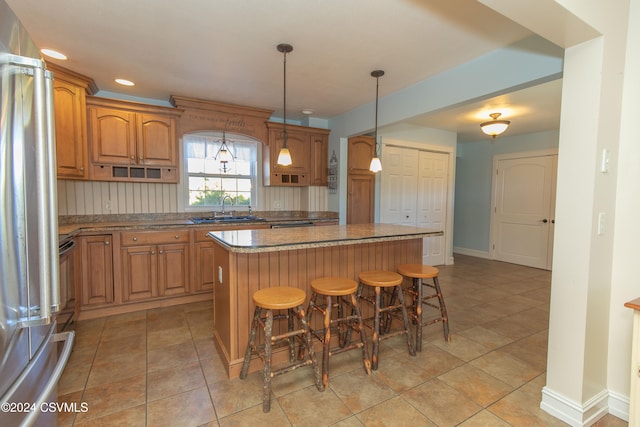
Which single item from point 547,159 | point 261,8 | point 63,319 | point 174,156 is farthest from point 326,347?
point 547,159

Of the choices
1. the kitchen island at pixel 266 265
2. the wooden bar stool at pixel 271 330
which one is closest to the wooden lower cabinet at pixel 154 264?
the kitchen island at pixel 266 265

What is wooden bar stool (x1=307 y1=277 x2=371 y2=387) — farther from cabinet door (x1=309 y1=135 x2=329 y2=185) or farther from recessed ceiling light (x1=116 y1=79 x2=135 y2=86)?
recessed ceiling light (x1=116 y1=79 x2=135 y2=86)

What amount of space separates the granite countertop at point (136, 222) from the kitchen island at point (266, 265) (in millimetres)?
1292

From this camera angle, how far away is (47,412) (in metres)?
1.17

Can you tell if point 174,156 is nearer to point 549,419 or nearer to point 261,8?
point 261,8

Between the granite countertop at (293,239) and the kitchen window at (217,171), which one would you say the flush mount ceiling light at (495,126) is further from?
the kitchen window at (217,171)

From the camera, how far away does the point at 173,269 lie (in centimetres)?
346

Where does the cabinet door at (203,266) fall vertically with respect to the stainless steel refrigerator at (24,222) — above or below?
below

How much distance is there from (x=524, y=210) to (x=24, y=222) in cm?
671

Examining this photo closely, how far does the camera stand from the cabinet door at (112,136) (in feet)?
10.7

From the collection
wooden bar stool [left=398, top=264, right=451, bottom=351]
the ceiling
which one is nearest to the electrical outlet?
wooden bar stool [left=398, top=264, right=451, bottom=351]

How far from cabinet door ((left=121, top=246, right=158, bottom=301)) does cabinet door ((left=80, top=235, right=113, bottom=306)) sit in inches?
5.2

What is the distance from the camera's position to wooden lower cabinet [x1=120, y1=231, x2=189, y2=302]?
3.24 metres

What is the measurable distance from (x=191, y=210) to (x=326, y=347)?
2920mm
